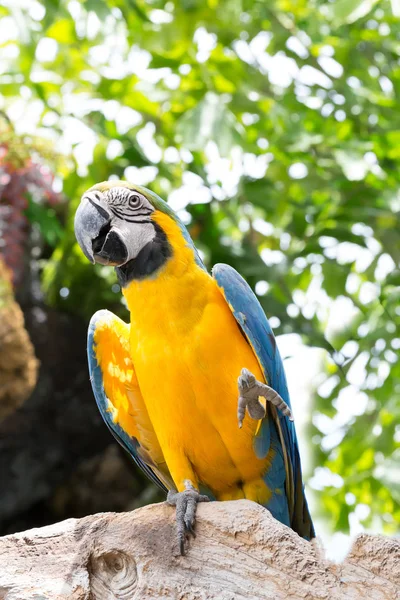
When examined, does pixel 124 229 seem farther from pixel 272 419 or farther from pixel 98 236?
pixel 272 419

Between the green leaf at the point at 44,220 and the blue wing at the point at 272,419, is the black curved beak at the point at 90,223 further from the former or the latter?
the green leaf at the point at 44,220

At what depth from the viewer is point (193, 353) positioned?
79.0 inches

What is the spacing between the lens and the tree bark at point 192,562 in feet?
5.26

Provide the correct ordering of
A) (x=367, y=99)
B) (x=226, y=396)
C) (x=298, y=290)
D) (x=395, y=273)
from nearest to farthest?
(x=226, y=396) → (x=395, y=273) → (x=367, y=99) → (x=298, y=290)

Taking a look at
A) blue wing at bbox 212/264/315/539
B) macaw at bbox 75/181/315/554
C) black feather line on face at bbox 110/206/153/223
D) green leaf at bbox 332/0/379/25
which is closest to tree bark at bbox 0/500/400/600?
macaw at bbox 75/181/315/554

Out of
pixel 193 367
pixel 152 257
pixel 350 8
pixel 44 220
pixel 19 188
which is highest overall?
pixel 350 8

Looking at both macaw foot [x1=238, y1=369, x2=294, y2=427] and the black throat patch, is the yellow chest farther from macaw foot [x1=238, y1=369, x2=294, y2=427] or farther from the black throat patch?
macaw foot [x1=238, y1=369, x2=294, y2=427]

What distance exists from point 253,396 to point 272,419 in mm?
244

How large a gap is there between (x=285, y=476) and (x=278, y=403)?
0.35 metres

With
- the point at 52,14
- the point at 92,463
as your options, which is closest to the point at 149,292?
the point at 52,14

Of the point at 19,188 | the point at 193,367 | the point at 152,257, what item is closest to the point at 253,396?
the point at 193,367

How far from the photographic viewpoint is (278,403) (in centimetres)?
188

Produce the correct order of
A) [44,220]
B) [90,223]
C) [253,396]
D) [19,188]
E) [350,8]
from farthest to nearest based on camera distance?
[44,220]
[19,188]
[350,8]
[90,223]
[253,396]

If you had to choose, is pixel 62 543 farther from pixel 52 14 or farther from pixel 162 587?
pixel 52 14
